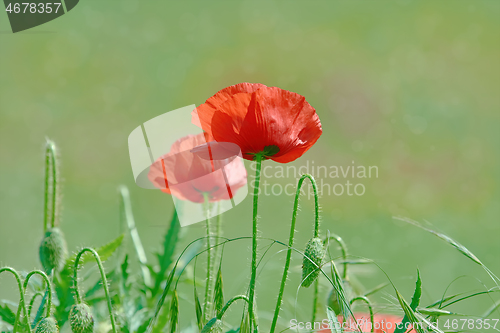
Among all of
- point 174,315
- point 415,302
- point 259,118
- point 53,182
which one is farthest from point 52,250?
point 415,302

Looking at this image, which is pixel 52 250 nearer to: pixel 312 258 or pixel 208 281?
pixel 208 281

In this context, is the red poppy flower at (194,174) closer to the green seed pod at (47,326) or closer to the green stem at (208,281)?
the green stem at (208,281)

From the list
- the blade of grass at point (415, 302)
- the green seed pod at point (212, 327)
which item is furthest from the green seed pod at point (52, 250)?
the blade of grass at point (415, 302)

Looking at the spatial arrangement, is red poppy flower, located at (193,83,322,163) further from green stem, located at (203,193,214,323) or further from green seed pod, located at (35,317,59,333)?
green seed pod, located at (35,317,59,333)

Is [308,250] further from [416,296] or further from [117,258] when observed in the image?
[117,258]

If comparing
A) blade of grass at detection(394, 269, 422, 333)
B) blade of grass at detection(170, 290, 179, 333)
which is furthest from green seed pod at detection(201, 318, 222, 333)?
blade of grass at detection(394, 269, 422, 333)
